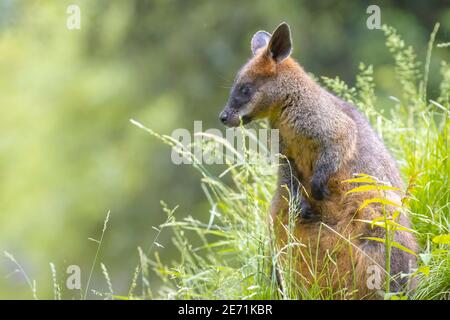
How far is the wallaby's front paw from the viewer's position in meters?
5.55

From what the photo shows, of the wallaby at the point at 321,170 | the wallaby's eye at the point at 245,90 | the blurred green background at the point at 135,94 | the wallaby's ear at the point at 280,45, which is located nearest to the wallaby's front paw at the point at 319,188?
the wallaby at the point at 321,170

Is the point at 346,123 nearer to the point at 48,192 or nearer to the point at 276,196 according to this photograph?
the point at 276,196

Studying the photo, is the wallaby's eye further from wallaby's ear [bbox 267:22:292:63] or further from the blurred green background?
the blurred green background

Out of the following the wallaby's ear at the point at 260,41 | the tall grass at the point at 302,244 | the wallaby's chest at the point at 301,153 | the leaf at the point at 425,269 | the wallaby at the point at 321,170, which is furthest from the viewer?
the wallaby's ear at the point at 260,41

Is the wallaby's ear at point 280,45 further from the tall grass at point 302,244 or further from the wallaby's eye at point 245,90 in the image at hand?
the tall grass at point 302,244

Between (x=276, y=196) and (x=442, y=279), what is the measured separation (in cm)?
123

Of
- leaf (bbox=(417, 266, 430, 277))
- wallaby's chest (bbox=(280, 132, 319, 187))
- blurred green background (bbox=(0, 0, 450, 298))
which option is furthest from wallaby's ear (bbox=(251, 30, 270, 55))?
blurred green background (bbox=(0, 0, 450, 298))

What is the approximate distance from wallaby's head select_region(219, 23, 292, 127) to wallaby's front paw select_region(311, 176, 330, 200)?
0.57 metres

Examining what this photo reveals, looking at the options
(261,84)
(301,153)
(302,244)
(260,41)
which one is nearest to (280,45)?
(261,84)

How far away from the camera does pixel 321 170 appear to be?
557cm

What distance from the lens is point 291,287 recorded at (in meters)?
5.03

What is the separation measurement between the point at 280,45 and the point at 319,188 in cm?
95

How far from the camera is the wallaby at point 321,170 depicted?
5301 millimetres

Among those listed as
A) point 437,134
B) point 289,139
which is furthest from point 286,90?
point 437,134
